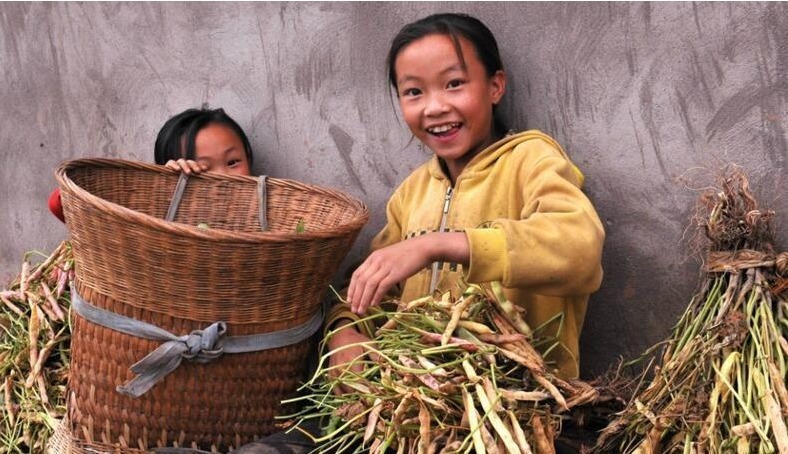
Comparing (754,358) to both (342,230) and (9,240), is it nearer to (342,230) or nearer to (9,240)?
(342,230)

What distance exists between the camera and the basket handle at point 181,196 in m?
2.85

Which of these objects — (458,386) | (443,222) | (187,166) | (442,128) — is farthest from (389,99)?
(458,386)

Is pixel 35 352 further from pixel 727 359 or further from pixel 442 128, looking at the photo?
pixel 727 359

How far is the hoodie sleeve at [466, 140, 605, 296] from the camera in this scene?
2.14 metres

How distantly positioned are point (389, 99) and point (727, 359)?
4.35 ft

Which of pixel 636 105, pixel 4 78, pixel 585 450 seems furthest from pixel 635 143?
pixel 4 78

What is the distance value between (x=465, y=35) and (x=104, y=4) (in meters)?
1.48

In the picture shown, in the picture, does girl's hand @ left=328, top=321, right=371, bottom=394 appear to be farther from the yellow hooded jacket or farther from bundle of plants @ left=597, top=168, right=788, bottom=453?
bundle of plants @ left=597, top=168, right=788, bottom=453

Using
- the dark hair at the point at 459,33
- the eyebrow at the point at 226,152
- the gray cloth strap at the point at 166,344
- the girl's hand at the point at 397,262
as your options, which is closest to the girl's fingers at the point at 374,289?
the girl's hand at the point at 397,262

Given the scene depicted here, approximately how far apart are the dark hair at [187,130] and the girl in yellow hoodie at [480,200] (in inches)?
23.1

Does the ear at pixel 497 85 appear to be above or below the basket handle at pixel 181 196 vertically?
above

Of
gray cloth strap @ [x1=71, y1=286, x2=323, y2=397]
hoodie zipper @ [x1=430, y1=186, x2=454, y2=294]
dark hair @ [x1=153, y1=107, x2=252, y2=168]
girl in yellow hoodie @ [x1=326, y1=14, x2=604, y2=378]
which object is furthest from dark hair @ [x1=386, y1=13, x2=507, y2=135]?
gray cloth strap @ [x1=71, y1=286, x2=323, y2=397]

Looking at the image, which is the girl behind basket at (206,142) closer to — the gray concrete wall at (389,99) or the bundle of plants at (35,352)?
the gray concrete wall at (389,99)

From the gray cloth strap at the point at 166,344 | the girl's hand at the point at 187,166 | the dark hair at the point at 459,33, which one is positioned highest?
the dark hair at the point at 459,33
